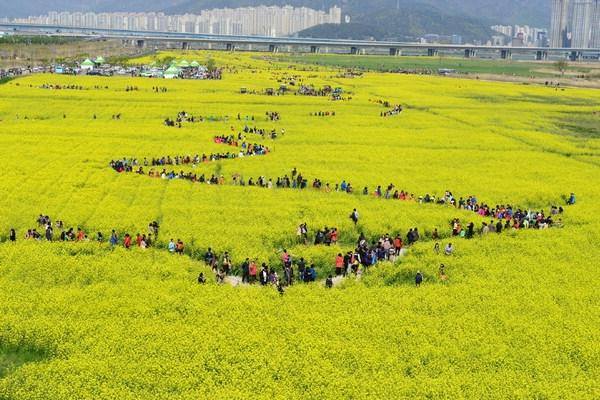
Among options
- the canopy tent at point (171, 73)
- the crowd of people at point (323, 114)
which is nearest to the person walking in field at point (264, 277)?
the crowd of people at point (323, 114)

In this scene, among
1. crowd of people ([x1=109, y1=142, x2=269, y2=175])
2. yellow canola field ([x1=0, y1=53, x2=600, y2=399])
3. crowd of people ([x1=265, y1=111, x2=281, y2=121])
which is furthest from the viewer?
crowd of people ([x1=265, y1=111, x2=281, y2=121])

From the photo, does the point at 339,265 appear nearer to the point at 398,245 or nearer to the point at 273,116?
the point at 398,245

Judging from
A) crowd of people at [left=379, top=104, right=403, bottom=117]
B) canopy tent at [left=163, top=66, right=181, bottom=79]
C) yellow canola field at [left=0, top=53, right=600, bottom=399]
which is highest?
canopy tent at [left=163, top=66, right=181, bottom=79]

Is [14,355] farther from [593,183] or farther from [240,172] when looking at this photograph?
[593,183]

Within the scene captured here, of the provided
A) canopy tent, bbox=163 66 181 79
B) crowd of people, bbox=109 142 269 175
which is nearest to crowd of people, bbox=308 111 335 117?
crowd of people, bbox=109 142 269 175

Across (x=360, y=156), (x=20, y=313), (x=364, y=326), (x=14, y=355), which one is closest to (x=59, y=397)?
(x=14, y=355)

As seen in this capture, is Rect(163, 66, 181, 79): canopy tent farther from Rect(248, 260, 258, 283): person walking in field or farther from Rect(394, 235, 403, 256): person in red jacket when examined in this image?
Rect(248, 260, 258, 283): person walking in field

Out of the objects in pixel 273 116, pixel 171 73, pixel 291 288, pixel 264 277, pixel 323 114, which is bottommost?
pixel 291 288

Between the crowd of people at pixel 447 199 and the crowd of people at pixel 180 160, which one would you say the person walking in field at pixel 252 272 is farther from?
the crowd of people at pixel 180 160

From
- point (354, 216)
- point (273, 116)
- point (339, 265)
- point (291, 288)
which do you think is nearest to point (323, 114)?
point (273, 116)

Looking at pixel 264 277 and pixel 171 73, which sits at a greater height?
pixel 171 73

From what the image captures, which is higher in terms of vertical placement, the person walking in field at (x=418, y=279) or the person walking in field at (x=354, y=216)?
the person walking in field at (x=354, y=216)
